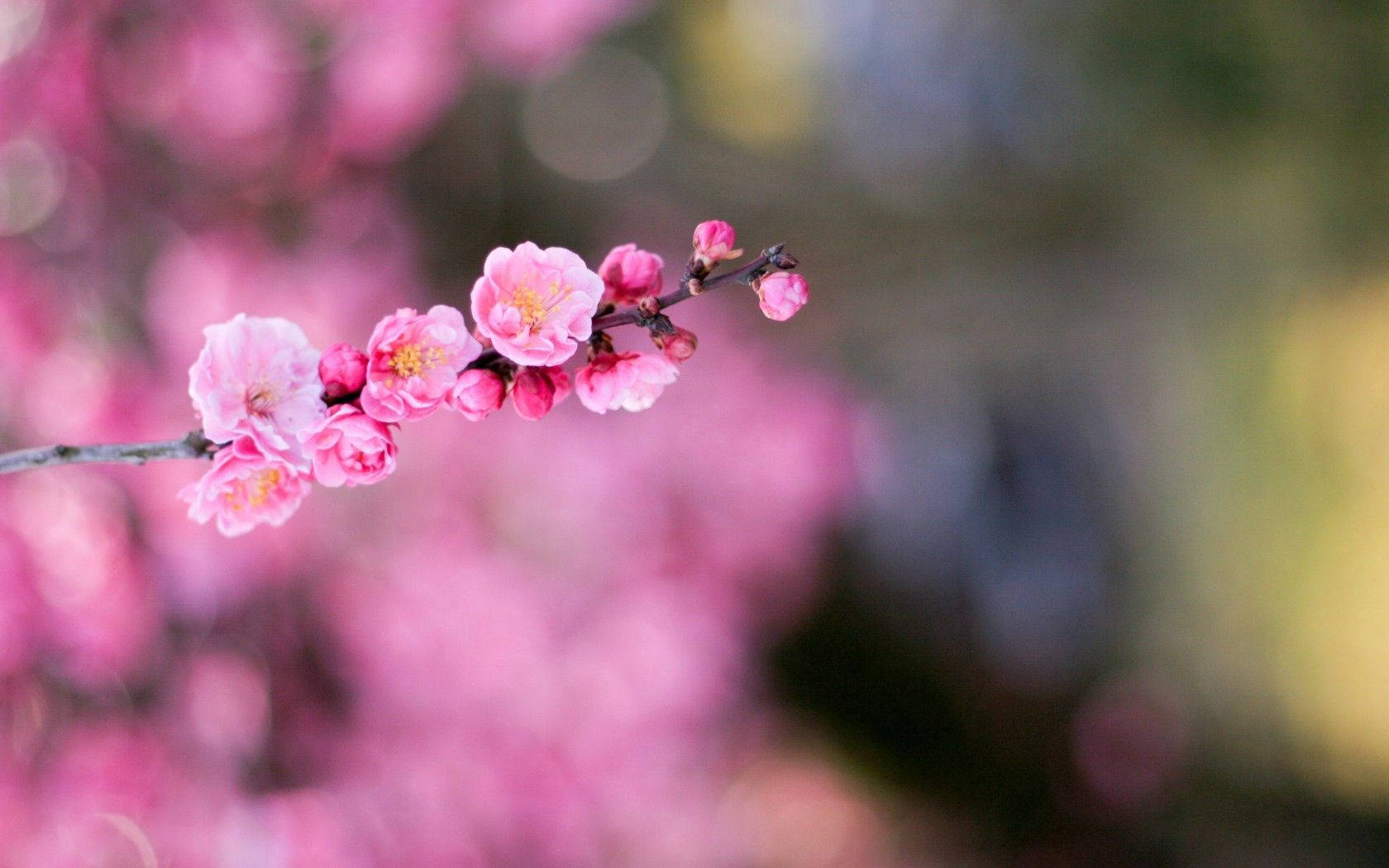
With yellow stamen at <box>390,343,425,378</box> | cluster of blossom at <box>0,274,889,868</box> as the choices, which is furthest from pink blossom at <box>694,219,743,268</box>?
cluster of blossom at <box>0,274,889,868</box>

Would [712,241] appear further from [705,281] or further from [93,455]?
[93,455]

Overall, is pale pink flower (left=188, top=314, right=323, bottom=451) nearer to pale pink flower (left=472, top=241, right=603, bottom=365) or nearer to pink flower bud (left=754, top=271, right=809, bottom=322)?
pale pink flower (left=472, top=241, right=603, bottom=365)

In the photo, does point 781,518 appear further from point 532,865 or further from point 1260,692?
point 1260,692

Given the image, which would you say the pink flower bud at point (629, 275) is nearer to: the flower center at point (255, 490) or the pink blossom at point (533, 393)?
the pink blossom at point (533, 393)

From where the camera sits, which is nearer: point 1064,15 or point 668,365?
point 668,365

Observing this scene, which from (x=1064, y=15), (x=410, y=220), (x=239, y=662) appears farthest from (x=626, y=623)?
(x=1064, y=15)

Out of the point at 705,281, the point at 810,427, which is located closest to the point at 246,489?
the point at 705,281

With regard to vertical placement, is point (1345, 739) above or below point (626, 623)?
below
